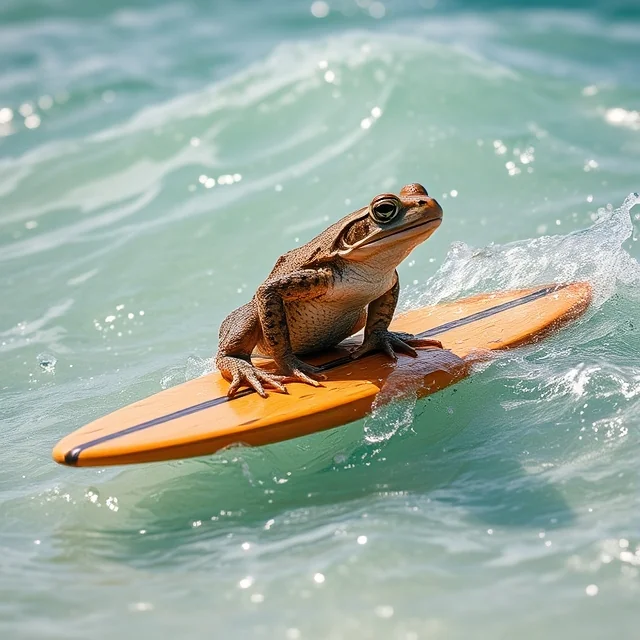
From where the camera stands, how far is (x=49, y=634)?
3.49 m

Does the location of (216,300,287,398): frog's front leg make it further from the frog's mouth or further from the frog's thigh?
the frog's mouth

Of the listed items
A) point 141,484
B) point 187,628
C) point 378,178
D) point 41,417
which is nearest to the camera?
point 187,628

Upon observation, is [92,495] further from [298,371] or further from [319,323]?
[319,323]

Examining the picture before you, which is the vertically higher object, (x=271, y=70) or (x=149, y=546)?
(x=271, y=70)

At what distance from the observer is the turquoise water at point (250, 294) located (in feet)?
11.7

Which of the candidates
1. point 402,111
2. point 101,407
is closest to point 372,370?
point 101,407

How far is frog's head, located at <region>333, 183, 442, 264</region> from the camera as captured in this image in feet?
14.8

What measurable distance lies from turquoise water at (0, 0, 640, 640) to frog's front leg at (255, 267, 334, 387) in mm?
556

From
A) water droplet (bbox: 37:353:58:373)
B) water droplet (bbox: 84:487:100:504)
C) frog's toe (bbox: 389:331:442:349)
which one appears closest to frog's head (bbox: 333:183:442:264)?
frog's toe (bbox: 389:331:442:349)

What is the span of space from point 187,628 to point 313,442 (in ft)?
5.11

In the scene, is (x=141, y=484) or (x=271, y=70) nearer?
(x=141, y=484)

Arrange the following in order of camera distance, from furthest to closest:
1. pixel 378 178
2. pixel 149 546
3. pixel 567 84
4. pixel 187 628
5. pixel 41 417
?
pixel 567 84 → pixel 378 178 → pixel 41 417 → pixel 149 546 → pixel 187 628

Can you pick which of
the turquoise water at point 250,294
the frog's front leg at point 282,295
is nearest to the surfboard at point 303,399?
the turquoise water at point 250,294

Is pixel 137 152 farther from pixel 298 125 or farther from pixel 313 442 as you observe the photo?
pixel 313 442
